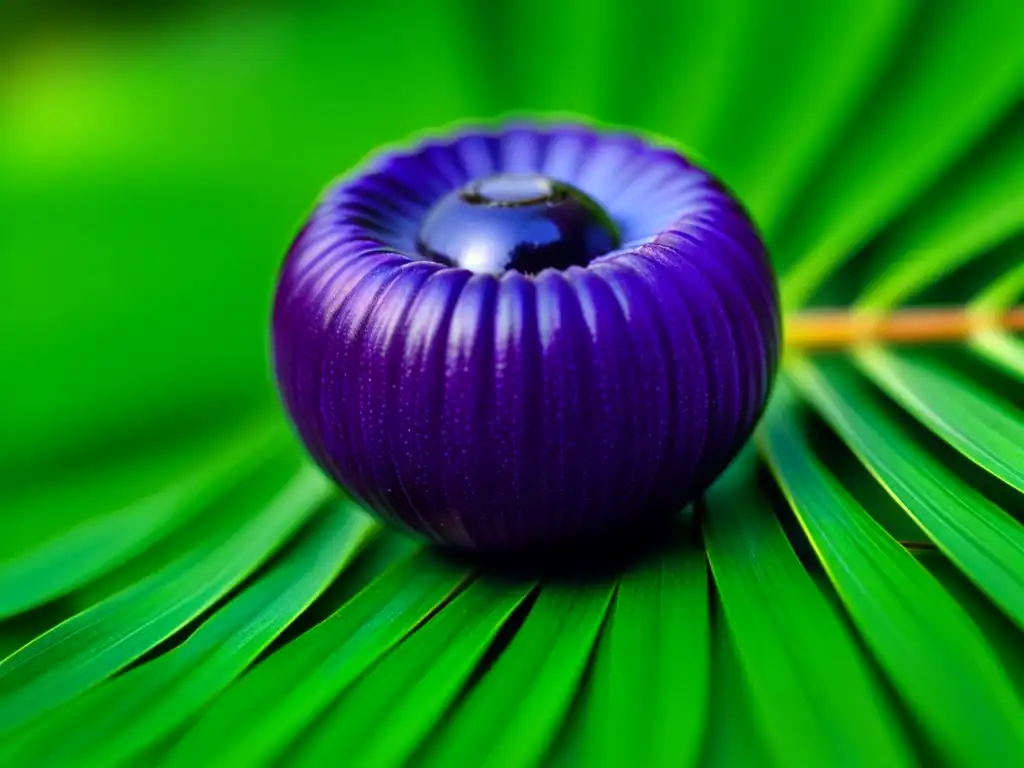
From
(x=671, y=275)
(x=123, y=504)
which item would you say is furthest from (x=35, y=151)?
(x=671, y=275)

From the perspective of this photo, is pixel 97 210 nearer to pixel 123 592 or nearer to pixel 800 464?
pixel 123 592

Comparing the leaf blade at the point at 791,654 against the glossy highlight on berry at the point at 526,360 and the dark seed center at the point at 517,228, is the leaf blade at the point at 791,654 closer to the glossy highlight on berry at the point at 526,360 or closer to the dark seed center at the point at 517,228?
the glossy highlight on berry at the point at 526,360

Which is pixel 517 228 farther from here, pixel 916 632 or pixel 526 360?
pixel 916 632

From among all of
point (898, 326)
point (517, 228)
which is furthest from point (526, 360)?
point (898, 326)

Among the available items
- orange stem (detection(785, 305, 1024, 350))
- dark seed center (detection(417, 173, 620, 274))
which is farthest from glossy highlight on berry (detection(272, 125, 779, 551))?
orange stem (detection(785, 305, 1024, 350))

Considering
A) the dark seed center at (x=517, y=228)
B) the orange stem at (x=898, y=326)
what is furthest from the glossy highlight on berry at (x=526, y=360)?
the orange stem at (x=898, y=326)

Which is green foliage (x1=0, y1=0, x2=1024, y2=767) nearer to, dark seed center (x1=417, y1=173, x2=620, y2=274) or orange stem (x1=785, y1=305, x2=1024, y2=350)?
orange stem (x1=785, y1=305, x2=1024, y2=350)

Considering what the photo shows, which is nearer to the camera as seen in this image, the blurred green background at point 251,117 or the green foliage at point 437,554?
the green foliage at point 437,554
